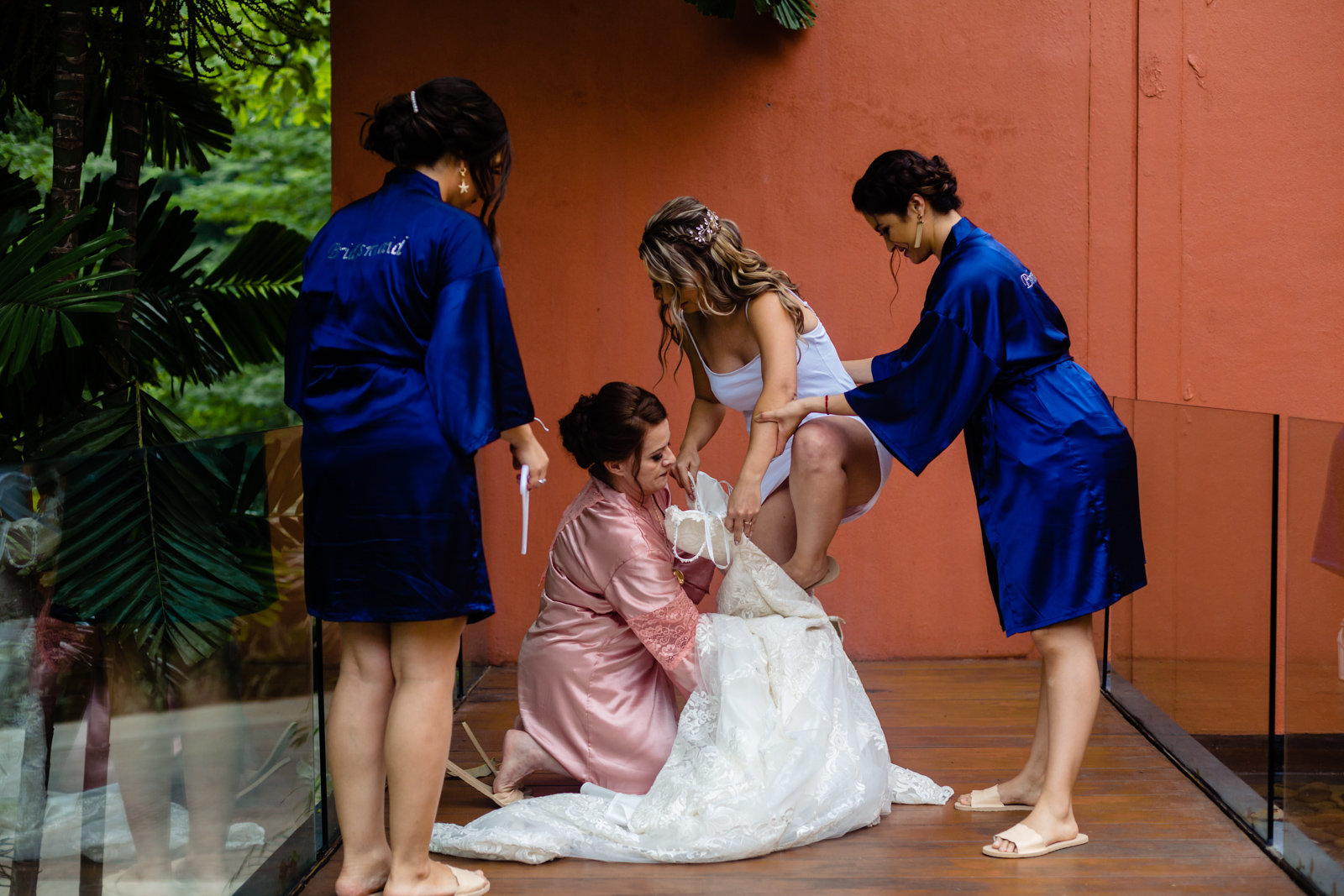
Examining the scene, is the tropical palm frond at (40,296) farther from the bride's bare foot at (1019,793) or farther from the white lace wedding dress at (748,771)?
the bride's bare foot at (1019,793)

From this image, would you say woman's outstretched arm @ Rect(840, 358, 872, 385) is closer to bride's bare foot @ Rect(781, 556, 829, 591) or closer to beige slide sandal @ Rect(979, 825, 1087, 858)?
bride's bare foot @ Rect(781, 556, 829, 591)

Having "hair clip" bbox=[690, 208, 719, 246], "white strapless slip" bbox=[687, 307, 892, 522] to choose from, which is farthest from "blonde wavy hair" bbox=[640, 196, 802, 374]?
"white strapless slip" bbox=[687, 307, 892, 522]

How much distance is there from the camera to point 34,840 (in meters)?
1.57

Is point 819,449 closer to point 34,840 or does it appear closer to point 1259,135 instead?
point 34,840

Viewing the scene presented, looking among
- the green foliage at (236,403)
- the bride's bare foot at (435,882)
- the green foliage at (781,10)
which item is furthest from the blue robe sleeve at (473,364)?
the green foliage at (236,403)

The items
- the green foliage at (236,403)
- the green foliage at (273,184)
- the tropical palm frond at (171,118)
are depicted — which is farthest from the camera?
the green foliage at (236,403)

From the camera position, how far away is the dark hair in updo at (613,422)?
2.47 metres

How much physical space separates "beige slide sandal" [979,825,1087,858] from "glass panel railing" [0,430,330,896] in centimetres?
133

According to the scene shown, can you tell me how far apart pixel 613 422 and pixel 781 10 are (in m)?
1.86

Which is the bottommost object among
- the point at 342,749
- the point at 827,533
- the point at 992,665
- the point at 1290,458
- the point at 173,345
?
the point at 992,665

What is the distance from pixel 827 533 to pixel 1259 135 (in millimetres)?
2291

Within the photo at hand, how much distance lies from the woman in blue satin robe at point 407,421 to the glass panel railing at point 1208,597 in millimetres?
1510

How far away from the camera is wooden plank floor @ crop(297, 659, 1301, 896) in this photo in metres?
2.06

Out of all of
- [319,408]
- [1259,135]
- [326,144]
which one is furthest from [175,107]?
[326,144]
